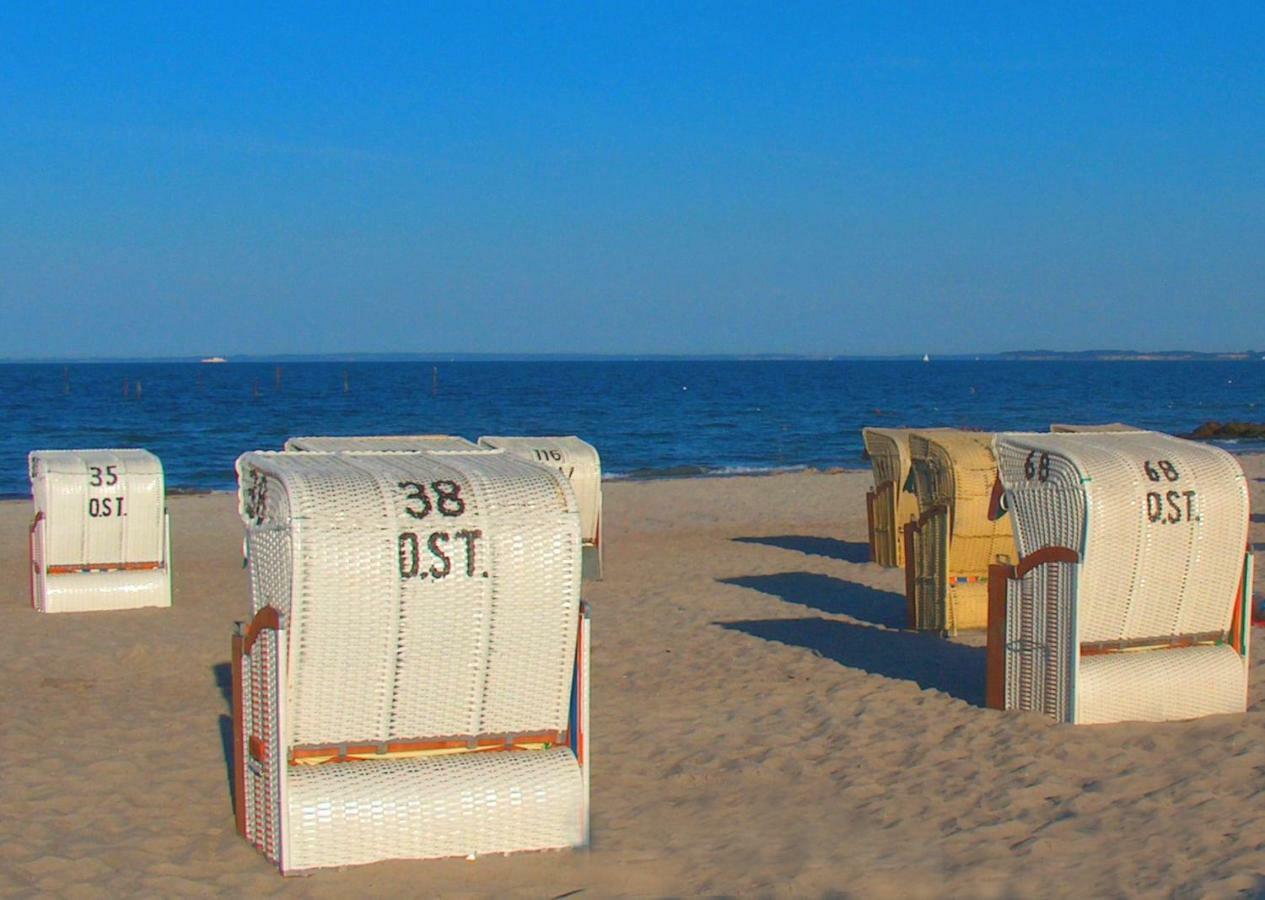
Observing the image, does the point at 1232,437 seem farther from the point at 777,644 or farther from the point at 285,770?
the point at 285,770

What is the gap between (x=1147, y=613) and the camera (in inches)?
318

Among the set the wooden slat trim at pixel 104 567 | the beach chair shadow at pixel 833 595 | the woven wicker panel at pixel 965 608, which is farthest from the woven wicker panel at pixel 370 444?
the beach chair shadow at pixel 833 595

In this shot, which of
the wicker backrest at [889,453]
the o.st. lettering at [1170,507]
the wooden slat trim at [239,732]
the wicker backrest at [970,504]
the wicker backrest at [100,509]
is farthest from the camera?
the wicker backrest at [889,453]

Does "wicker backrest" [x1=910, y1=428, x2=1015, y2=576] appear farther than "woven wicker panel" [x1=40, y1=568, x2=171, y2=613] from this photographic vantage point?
No

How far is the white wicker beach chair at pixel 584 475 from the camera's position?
562 inches

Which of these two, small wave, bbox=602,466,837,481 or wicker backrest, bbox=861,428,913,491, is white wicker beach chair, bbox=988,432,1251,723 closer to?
wicker backrest, bbox=861,428,913,491

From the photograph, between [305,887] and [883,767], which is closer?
[305,887]

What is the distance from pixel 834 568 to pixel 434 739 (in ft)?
32.5

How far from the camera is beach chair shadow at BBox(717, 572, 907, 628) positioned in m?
12.4

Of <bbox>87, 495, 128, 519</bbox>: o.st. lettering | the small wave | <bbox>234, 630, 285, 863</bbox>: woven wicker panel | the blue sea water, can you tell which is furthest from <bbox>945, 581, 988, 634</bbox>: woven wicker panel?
the blue sea water

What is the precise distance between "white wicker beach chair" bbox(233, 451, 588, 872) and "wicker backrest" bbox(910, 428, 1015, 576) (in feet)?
19.5

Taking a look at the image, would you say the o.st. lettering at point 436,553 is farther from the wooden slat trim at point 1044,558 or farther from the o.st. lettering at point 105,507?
the o.st. lettering at point 105,507

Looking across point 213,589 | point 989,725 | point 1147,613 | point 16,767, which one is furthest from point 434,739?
point 213,589

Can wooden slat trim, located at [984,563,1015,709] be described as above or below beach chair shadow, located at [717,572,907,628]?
above
